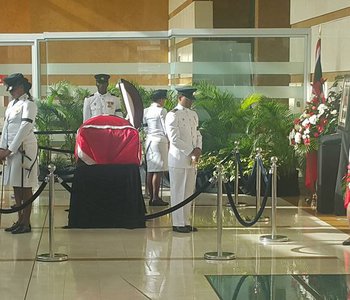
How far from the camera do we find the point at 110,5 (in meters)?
24.7

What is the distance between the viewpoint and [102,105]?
44.3 feet

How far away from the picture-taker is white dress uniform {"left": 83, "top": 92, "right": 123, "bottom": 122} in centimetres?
1346

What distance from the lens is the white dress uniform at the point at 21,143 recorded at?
9.84 meters

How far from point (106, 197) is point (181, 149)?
3.64 feet

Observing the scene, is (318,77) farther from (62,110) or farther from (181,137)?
(62,110)

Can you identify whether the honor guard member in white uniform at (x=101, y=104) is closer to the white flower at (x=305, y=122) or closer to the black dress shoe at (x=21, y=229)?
the white flower at (x=305, y=122)

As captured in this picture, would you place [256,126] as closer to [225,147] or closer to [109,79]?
[225,147]

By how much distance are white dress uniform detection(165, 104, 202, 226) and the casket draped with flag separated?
1.81 ft

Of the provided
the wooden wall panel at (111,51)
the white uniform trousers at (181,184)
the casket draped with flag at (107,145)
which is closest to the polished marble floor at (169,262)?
the white uniform trousers at (181,184)

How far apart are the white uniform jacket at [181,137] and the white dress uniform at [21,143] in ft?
5.20

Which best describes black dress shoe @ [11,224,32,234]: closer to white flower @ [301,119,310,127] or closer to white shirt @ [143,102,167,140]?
white shirt @ [143,102,167,140]

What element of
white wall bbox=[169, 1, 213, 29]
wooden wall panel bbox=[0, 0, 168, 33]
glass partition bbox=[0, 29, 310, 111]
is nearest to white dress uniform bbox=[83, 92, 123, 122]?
glass partition bbox=[0, 29, 310, 111]

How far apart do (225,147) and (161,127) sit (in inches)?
81.6

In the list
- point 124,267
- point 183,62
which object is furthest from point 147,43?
point 124,267
